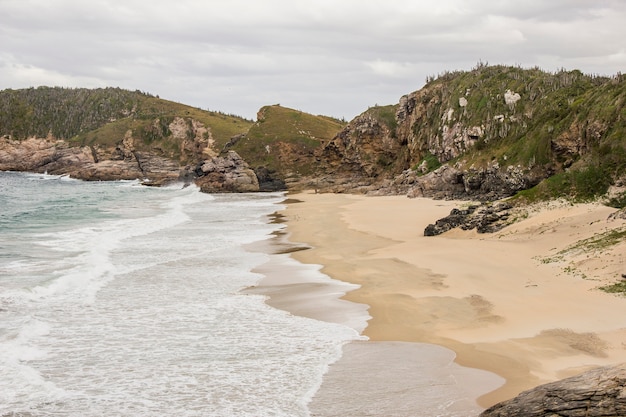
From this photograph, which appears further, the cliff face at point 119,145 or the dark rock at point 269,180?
the cliff face at point 119,145

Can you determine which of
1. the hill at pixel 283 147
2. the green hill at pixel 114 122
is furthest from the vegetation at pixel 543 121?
the green hill at pixel 114 122

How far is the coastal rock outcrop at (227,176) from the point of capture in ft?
271

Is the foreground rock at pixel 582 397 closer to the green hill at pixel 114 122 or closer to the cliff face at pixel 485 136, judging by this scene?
the cliff face at pixel 485 136

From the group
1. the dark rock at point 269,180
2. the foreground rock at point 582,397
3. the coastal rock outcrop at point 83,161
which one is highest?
the coastal rock outcrop at point 83,161

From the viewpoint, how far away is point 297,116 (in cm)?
10819

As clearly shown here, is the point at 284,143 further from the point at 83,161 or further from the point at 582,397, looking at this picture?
the point at 582,397

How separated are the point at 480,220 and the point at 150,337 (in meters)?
19.6

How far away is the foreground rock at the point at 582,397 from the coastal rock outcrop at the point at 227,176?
7605 centimetres

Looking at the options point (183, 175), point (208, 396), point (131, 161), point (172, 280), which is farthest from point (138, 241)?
point (131, 161)

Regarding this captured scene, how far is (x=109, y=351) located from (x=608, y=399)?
10.4m

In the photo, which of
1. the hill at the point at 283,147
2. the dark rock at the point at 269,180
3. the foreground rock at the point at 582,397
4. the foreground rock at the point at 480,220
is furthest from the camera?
the hill at the point at 283,147

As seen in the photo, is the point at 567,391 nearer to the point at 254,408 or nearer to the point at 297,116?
the point at 254,408

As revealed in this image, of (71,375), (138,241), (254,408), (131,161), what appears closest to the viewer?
(254,408)

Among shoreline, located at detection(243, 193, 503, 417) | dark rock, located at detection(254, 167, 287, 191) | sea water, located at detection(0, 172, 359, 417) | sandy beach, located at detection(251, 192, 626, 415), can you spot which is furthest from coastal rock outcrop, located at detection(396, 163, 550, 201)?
shoreline, located at detection(243, 193, 503, 417)
